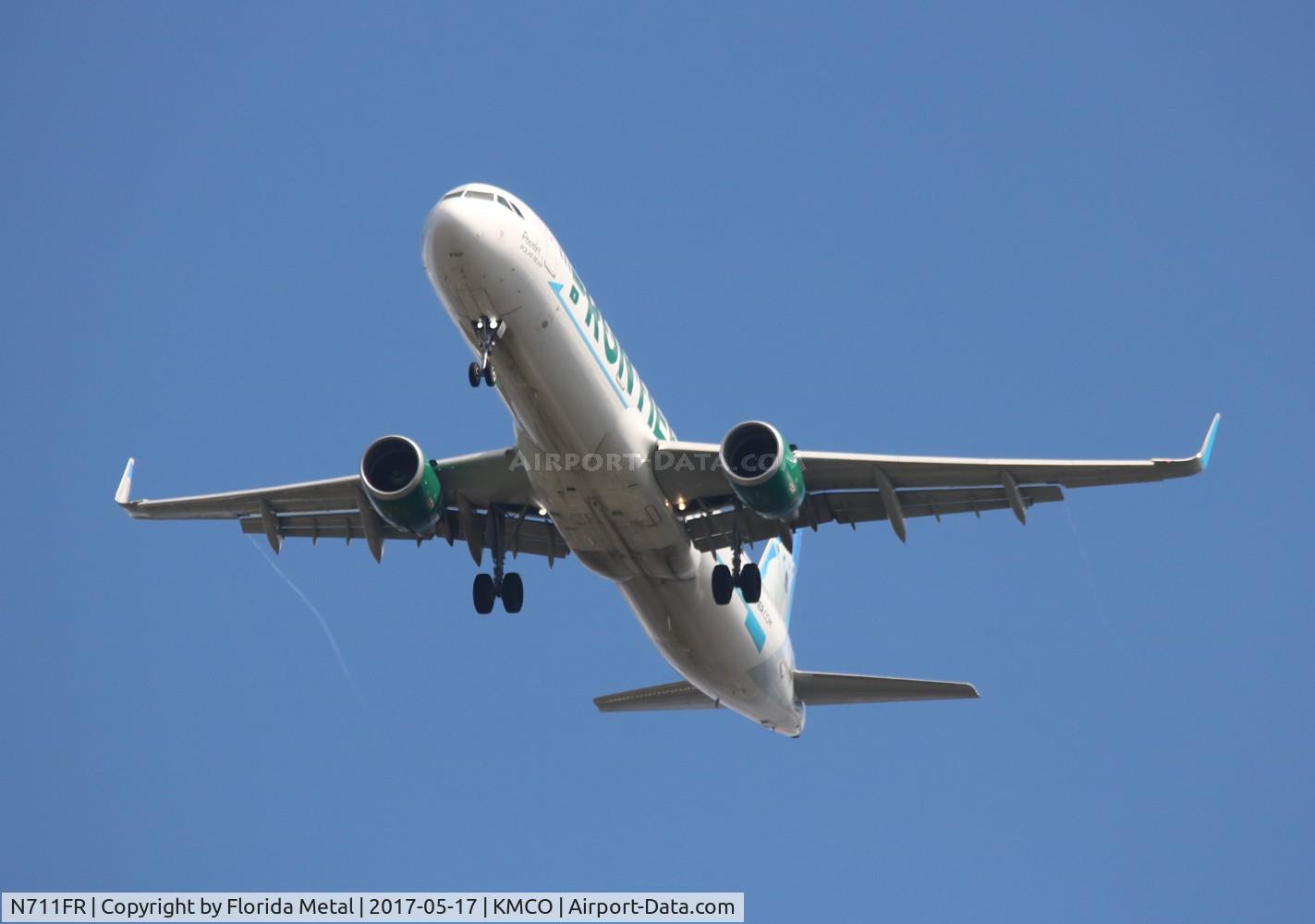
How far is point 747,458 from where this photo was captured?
3094cm

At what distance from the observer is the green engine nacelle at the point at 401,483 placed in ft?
104

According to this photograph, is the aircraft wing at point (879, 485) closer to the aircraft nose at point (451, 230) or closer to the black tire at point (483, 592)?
the black tire at point (483, 592)

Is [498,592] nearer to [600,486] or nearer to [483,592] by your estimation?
[483,592]

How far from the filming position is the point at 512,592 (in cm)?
3478

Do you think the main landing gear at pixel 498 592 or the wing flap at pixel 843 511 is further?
the main landing gear at pixel 498 592

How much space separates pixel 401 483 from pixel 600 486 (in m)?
3.89

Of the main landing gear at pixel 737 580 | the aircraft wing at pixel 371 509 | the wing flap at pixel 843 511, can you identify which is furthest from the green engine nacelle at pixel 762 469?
the aircraft wing at pixel 371 509

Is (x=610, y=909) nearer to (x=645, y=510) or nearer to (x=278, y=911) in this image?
(x=278, y=911)

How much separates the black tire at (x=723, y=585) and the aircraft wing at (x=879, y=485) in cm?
55

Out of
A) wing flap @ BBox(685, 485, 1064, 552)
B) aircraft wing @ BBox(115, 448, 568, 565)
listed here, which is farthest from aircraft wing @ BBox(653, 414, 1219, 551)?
aircraft wing @ BBox(115, 448, 568, 565)

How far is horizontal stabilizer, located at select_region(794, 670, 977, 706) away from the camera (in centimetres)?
3794

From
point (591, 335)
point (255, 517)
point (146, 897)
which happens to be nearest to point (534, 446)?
point (591, 335)

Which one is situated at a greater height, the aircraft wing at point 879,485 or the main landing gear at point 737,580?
the aircraft wing at point 879,485

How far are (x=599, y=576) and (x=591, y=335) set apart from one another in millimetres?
5322
